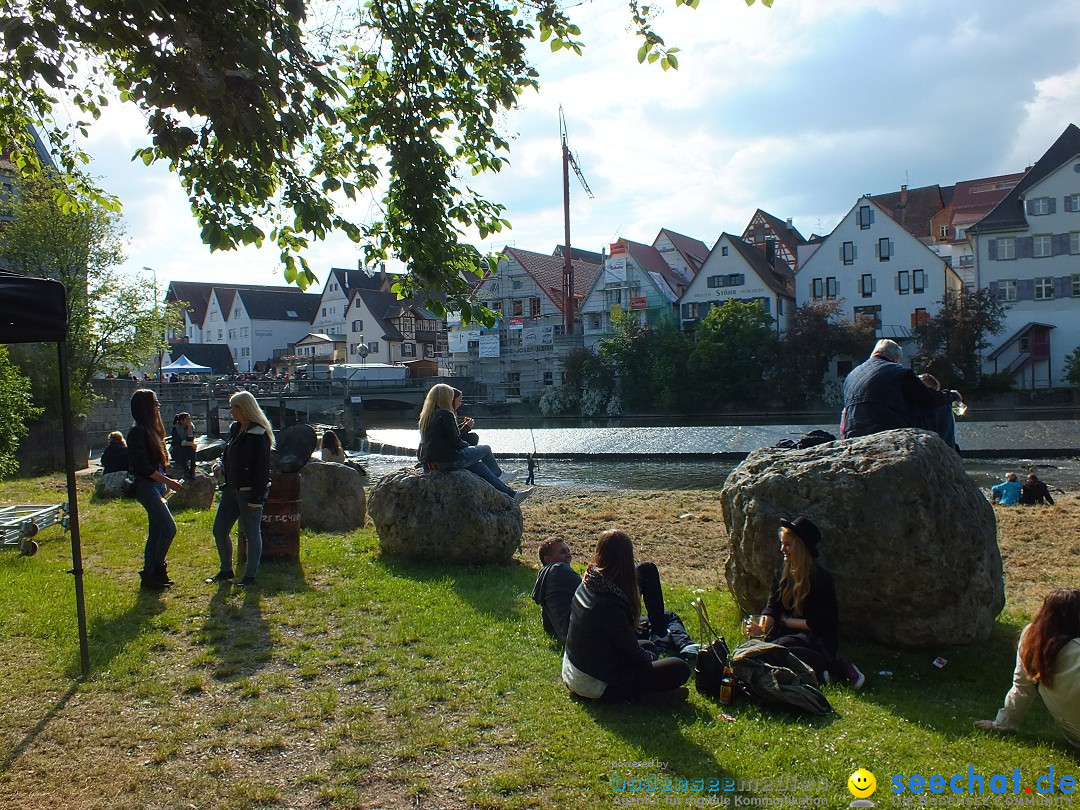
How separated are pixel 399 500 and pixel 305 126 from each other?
15.6 feet

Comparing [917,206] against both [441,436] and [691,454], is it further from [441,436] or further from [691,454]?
[441,436]

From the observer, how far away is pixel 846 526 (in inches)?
242

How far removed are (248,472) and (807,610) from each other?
17.8ft

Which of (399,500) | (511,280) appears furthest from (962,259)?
(399,500)

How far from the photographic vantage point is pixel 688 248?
87.1 m

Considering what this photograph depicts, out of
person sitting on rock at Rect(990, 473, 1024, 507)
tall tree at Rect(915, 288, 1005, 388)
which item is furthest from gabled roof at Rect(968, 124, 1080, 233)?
person sitting on rock at Rect(990, 473, 1024, 507)

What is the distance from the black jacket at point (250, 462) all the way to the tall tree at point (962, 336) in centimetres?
5377

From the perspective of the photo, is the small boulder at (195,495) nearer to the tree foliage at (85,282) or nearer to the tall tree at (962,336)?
the tree foliage at (85,282)

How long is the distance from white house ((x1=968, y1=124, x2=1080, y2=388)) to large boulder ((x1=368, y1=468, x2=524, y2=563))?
185 feet

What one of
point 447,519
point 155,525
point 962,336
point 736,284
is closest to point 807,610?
point 447,519

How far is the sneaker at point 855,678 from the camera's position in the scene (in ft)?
18.2

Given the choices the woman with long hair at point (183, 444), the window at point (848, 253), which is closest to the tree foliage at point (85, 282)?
the woman with long hair at point (183, 444)

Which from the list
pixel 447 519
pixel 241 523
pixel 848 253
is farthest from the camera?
pixel 848 253

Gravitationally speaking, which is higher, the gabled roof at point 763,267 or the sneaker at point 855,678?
the gabled roof at point 763,267
